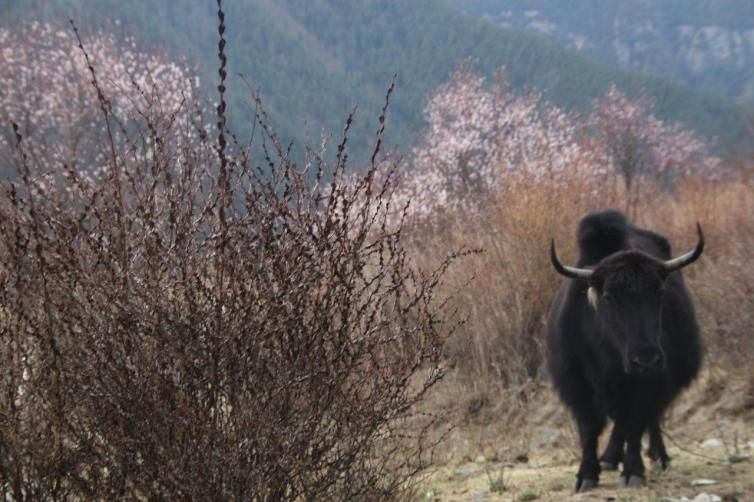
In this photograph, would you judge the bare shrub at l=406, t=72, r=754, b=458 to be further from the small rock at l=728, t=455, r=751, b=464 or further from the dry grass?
the small rock at l=728, t=455, r=751, b=464

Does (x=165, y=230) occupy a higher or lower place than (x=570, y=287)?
lower

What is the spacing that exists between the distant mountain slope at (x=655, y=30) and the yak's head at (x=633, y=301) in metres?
138

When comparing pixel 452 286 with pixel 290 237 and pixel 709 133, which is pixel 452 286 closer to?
pixel 290 237

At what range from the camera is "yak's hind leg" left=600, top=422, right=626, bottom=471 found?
5.81m

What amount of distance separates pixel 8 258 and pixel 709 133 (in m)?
73.1

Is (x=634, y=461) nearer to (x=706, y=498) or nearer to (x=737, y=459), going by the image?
(x=706, y=498)

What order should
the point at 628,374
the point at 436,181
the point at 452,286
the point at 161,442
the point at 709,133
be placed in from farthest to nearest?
the point at 709,133 → the point at 436,181 → the point at 452,286 → the point at 628,374 → the point at 161,442

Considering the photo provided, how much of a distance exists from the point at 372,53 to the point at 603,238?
74183 mm

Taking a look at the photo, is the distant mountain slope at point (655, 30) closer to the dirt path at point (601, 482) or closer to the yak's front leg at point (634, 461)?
the dirt path at point (601, 482)

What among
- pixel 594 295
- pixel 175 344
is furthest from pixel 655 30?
pixel 175 344

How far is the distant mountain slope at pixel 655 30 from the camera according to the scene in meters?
148

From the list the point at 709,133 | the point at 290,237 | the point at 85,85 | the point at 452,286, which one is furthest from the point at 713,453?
the point at 709,133

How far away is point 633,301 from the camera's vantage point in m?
5.27

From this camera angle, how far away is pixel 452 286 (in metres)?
9.86
